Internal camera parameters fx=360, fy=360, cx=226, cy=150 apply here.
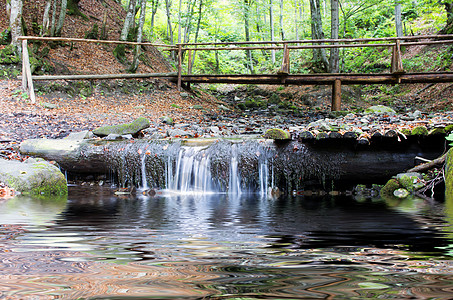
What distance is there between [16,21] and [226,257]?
14.1 metres

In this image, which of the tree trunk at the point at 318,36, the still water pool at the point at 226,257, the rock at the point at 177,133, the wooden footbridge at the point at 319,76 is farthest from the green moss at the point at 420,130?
the tree trunk at the point at 318,36

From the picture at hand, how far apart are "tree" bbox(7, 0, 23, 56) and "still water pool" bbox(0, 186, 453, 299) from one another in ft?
38.6

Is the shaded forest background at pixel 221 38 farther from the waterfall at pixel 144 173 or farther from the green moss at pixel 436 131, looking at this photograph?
the green moss at pixel 436 131

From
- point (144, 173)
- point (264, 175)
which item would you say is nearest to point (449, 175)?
point (264, 175)

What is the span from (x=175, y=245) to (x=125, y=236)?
500mm

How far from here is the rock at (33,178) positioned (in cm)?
575

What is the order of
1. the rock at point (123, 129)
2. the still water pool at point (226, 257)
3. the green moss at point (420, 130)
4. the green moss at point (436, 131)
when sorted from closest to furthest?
the still water pool at point (226, 257), the green moss at point (436, 131), the green moss at point (420, 130), the rock at point (123, 129)

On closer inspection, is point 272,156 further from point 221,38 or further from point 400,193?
point 221,38

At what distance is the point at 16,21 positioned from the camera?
1277 cm

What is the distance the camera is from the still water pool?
4.48ft

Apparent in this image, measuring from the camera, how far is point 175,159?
23.4 feet

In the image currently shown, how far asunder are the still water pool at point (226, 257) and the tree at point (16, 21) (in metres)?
11.8

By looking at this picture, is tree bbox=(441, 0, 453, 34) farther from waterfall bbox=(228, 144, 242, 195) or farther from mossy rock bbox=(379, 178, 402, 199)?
waterfall bbox=(228, 144, 242, 195)

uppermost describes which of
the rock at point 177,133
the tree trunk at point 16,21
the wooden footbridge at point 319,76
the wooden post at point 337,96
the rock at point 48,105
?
the tree trunk at point 16,21
